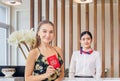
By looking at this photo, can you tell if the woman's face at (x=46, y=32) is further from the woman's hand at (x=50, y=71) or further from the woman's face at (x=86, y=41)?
the woman's face at (x=86, y=41)

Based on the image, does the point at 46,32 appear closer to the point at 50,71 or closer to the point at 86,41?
the point at 50,71

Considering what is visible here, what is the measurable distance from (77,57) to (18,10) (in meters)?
4.71

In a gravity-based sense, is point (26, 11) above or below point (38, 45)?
above

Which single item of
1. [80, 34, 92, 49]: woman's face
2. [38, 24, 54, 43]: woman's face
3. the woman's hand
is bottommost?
the woman's hand

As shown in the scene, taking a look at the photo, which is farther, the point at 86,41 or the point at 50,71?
the point at 86,41

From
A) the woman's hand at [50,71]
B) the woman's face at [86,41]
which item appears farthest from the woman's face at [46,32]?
the woman's face at [86,41]

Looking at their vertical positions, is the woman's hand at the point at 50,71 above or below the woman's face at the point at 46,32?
below

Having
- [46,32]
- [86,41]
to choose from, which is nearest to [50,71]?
[46,32]

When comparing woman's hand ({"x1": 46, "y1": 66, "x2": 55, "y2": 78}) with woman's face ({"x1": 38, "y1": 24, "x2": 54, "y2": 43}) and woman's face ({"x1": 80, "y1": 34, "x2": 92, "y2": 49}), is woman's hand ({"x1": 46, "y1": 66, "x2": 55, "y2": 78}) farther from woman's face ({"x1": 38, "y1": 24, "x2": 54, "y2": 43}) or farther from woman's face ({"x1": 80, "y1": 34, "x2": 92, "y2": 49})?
woman's face ({"x1": 80, "y1": 34, "x2": 92, "y2": 49})

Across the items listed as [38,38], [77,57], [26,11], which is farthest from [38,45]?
[26,11]

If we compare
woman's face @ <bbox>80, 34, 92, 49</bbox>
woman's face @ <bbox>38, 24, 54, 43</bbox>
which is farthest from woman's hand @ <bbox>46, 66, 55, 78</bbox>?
woman's face @ <bbox>80, 34, 92, 49</bbox>

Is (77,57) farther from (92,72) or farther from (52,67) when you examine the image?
(52,67)

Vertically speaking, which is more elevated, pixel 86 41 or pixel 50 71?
pixel 86 41

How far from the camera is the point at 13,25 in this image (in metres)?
7.15
